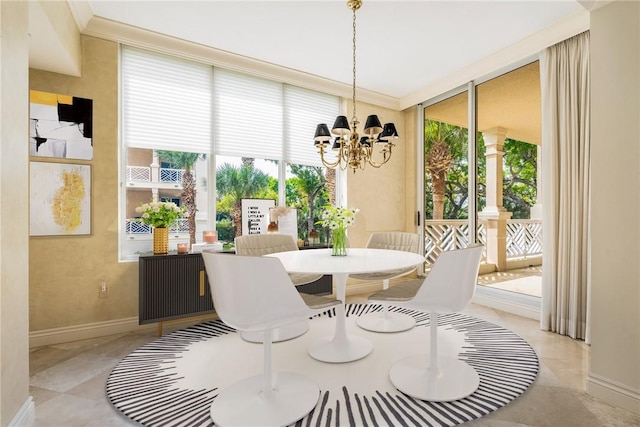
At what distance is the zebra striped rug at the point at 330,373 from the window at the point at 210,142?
127cm

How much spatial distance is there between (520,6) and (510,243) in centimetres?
308

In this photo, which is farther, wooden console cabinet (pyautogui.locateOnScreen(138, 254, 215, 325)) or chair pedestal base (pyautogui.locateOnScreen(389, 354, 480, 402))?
wooden console cabinet (pyautogui.locateOnScreen(138, 254, 215, 325))

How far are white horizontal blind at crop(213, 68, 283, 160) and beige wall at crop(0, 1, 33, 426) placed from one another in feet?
6.72

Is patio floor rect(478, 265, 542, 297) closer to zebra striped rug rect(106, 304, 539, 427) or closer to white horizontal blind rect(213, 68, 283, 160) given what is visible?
zebra striped rug rect(106, 304, 539, 427)

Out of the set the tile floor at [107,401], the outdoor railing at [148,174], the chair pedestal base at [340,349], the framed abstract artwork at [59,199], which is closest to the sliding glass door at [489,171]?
the tile floor at [107,401]

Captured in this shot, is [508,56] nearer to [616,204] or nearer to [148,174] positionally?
[616,204]

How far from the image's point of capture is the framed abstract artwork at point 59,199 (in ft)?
9.23

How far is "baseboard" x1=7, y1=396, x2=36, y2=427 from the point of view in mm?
1551

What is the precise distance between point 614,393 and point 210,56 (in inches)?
165

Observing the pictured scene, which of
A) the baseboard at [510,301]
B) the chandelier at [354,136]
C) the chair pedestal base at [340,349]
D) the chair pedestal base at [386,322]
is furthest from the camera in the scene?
the baseboard at [510,301]

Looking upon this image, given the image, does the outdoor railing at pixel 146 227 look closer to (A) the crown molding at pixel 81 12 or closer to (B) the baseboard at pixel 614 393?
(A) the crown molding at pixel 81 12

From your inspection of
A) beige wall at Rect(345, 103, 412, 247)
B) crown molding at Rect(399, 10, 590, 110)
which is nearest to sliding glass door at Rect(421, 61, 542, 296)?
crown molding at Rect(399, 10, 590, 110)

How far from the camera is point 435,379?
203 centimetres

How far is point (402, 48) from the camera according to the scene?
3396 mm
